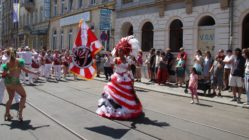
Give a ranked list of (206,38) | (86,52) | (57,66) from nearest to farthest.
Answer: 1. (86,52)
2. (206,38)
3. (57,66)

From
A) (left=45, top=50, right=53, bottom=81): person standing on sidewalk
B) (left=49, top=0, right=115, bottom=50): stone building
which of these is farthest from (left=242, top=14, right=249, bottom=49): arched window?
(left=45, top=50, right=53, bottom=81): person standing on sidewalk

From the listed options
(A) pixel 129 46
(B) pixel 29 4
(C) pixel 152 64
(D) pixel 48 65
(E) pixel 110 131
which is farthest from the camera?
(B) pixel 29 4

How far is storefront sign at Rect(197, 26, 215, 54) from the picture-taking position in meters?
18.5

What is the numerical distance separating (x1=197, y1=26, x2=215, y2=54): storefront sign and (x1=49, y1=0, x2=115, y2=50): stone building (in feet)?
26.7

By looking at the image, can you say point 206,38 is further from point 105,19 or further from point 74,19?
point 74,19

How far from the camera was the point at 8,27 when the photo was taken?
2771 inches

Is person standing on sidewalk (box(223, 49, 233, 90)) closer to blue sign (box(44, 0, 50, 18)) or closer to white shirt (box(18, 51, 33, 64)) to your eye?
white shirt (box(18, 51, 33, 64))

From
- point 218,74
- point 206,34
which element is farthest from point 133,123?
point 206,34

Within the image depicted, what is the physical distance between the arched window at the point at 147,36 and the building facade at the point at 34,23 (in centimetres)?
2124

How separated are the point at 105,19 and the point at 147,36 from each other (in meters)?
3.73

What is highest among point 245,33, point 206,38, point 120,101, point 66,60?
point 245,33

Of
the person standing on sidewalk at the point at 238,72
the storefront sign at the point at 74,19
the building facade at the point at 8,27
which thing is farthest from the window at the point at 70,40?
the building facade at the point at 8,27

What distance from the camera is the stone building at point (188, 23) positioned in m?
17.0

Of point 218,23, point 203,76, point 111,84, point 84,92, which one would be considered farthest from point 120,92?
point 218,23
